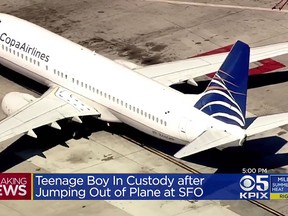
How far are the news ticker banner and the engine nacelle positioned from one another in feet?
23.1

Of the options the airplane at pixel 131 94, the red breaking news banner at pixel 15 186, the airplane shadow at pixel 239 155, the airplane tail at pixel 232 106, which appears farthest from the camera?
the airplane shadow at pixel 239 155

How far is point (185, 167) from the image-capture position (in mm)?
63719

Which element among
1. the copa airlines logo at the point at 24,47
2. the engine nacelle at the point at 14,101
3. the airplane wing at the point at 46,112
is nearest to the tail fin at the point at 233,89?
the airplane wing at the point at 46,112

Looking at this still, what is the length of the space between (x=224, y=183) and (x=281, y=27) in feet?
91.5

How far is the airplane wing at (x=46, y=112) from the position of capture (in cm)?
6304

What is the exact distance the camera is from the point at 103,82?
219 ft

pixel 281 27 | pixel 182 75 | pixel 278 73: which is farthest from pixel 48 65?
pixel 281 27

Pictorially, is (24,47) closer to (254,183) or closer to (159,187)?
(159,187)

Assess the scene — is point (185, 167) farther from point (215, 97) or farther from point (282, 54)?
point (282, 54)

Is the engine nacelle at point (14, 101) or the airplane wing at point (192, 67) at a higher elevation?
the airplane wing at point (192, 67)

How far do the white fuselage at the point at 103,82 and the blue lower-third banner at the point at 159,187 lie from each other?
3.04 m

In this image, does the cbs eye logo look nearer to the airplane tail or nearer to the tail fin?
the airplane tail

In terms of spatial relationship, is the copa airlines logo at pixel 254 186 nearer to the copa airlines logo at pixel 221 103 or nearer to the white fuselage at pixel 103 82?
the copa airlines logo at pixel 221 103

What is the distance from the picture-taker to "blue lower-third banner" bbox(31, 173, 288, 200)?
6038cm
